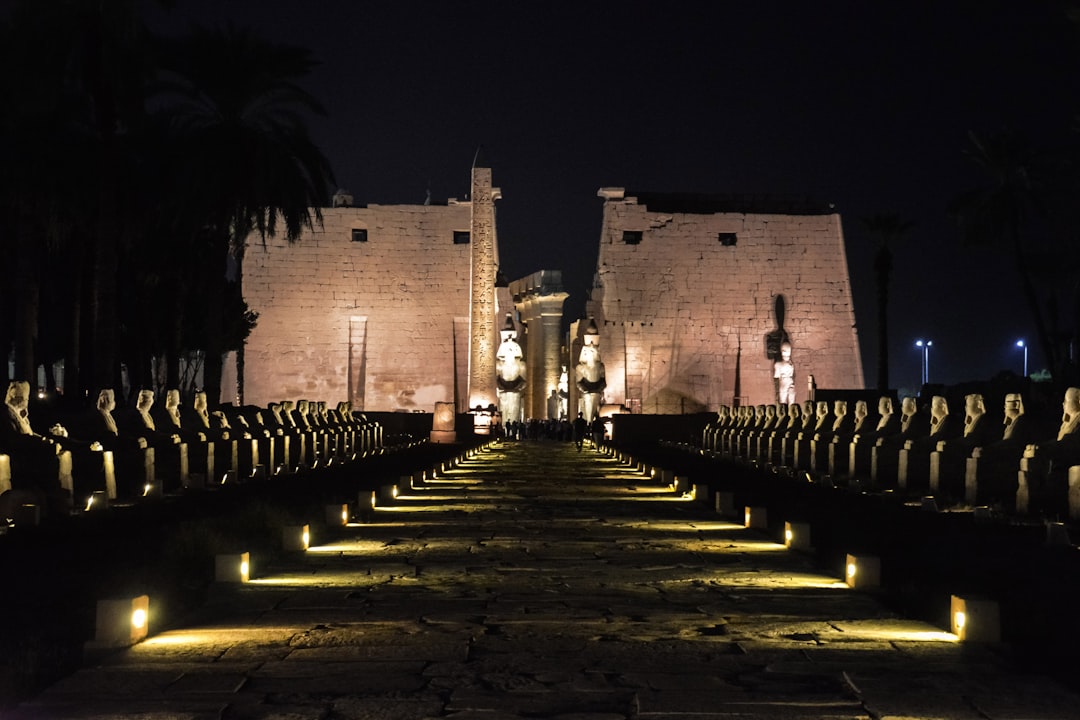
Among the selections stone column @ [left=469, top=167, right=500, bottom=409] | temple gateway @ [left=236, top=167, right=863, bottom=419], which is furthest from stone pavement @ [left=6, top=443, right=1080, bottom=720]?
temple gateway @ [left=236, top=167, right=863, bottom=419]

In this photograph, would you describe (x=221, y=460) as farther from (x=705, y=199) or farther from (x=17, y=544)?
(x=705, y=199)

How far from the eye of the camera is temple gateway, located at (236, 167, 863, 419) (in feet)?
183

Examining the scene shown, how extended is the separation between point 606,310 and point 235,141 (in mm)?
31707

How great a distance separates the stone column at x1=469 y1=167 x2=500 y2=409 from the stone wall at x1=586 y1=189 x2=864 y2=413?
17.1ft

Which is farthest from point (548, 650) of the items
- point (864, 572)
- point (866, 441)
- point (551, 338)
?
point (551, 338)

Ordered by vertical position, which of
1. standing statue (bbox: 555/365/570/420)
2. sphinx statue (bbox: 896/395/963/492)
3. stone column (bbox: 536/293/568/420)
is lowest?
sphinx statue (bbox: 896/395/963/492)

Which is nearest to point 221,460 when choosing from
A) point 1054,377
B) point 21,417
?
point 21,417

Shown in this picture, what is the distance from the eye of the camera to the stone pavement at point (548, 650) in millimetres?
5148

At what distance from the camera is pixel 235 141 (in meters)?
25.3

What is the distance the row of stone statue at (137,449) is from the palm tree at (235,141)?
3585mm

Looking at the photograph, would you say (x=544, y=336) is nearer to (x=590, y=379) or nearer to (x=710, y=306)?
(x=710, y=306)

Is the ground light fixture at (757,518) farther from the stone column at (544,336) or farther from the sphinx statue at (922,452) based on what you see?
the stone column at (544,336)

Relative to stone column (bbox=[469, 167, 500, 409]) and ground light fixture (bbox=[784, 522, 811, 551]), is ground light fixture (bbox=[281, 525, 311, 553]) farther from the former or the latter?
stone column (bbox=[469, 167, 500, 409])

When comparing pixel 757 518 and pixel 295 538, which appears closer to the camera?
pixel 295 538
